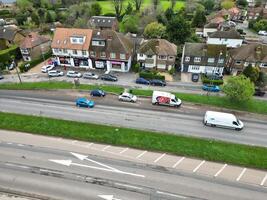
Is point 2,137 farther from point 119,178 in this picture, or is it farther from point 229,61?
point 229,61

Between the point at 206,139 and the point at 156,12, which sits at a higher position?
the point at 156,12

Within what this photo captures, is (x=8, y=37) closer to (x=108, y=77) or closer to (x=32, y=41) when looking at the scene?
(x=32, y=41)

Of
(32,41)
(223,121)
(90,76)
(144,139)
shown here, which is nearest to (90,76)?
(90,76)

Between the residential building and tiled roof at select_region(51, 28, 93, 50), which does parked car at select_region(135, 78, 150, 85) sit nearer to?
the residential building

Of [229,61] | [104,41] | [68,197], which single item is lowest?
[68,197]

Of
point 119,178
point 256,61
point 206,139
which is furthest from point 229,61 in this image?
point 119,178

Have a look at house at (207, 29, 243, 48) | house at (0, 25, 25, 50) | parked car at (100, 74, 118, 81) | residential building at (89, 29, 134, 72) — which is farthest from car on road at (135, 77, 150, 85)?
house at (0, 25, 25, 50)
